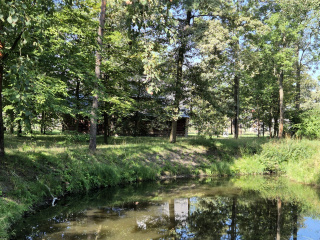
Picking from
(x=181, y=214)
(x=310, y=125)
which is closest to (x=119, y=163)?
(x=181, y=214)

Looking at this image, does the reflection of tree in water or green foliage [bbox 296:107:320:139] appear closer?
the reflection of tree in water

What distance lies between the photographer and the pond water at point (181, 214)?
22.8ft

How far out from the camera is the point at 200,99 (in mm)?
16922

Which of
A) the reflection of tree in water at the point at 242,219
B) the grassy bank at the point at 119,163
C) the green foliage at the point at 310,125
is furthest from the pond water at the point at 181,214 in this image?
the green foliage at the point at 310,125

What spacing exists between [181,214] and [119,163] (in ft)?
18.5

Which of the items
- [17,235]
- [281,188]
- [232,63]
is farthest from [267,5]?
[17,235]

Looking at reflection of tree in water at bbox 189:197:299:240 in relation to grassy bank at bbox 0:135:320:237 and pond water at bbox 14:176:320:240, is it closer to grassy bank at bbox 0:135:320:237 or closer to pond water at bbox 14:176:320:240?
pond water at bbox 14:176:320:240

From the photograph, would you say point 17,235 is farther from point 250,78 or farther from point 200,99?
point 250,78

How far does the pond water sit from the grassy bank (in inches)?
24.1

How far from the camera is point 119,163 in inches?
531

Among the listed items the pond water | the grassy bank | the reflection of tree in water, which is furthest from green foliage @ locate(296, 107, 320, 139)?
the reflection of tree in water

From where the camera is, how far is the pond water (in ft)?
22.8

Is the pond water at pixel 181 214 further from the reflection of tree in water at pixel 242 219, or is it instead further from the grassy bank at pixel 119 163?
the grassy bank at pixel 119 163

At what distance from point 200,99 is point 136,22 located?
13826mm
